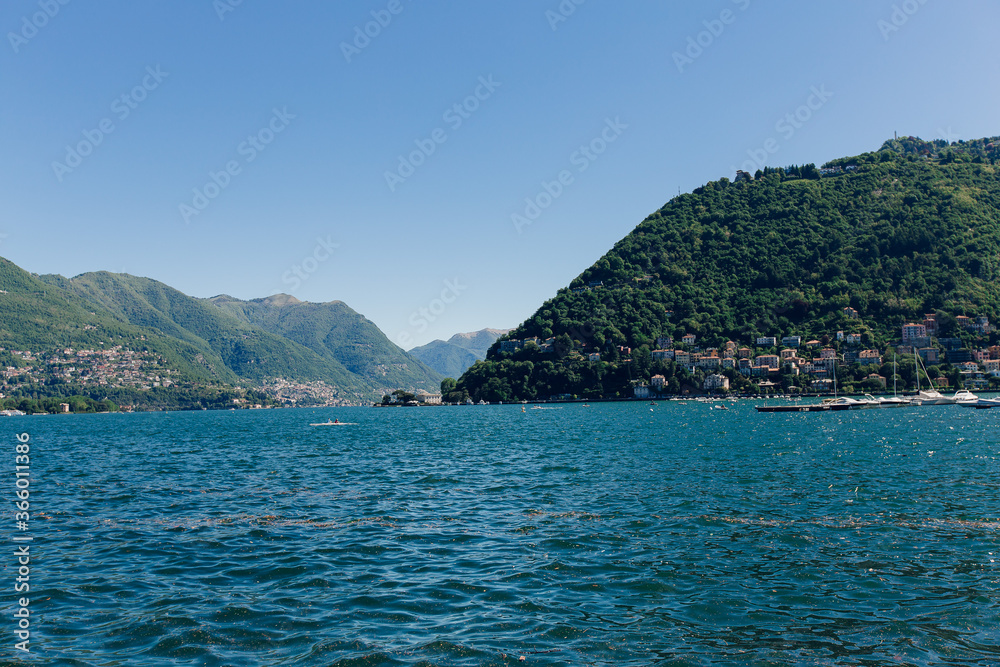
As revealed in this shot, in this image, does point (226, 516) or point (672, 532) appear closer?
point (672, 532)

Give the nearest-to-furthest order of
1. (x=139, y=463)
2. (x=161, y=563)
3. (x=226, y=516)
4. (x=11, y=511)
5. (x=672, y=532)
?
(x=161, y=563) → (x=672, y=532) → (x=226, y=516) → (x=11, y=511) → (x=139, y=463)

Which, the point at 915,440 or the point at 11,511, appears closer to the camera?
the point at 11,511

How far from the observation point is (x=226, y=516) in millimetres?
25234

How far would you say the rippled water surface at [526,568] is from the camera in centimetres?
1203

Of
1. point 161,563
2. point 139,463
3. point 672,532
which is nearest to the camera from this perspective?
point 161,563

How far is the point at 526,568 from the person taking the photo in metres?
17.4

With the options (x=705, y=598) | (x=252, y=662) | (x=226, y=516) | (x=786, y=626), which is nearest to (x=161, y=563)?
(x=226, y=516)

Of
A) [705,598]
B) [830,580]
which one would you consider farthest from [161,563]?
[830,580]

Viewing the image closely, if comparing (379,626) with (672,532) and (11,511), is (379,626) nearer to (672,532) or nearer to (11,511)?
(672,532)

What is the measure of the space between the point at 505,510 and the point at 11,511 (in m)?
21.0

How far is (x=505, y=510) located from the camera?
26156 mm

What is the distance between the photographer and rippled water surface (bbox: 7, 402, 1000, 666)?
1203 cm

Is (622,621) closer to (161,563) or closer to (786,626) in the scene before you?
(786,626)

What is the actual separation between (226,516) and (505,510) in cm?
1116
